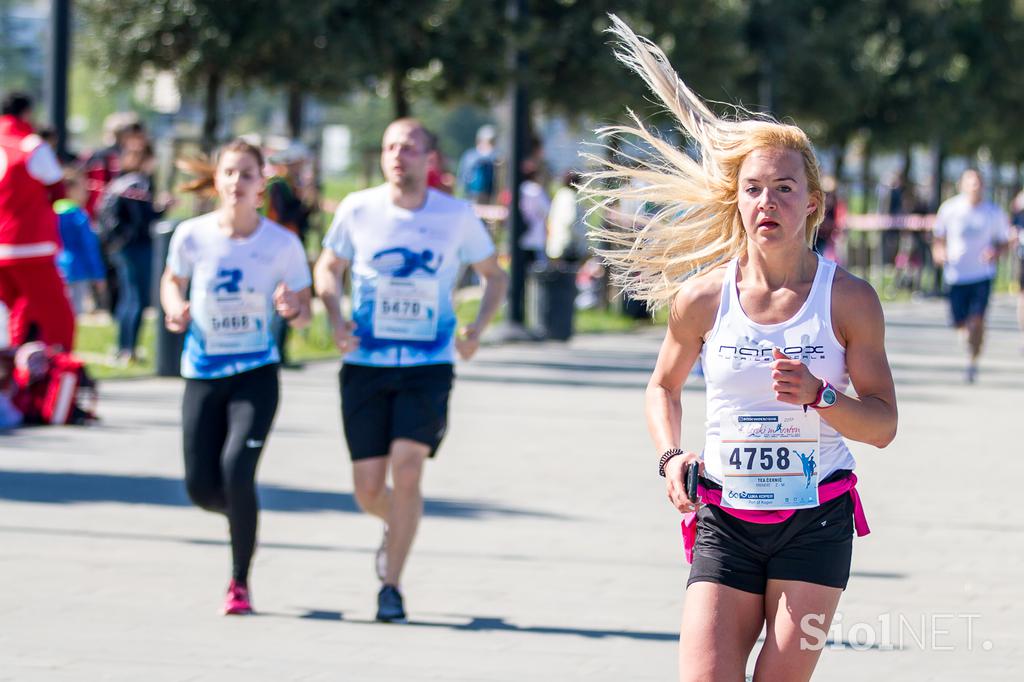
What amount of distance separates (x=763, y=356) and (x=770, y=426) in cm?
17

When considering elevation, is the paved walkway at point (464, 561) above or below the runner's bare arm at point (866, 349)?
below

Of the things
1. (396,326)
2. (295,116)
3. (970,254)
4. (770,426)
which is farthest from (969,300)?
(770,426)

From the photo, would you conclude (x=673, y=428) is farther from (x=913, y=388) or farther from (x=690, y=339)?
(x=913, y=388)

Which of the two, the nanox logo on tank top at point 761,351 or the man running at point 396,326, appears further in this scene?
the man running at point 396,326

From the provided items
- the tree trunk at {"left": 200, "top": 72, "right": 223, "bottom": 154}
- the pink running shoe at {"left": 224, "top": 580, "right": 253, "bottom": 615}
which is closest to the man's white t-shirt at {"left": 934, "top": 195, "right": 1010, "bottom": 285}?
the tree trunk at {"left": 200, "top": 72, "right": 223, "bottom": 154}

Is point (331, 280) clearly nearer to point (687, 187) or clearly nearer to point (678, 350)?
point (687, 187)

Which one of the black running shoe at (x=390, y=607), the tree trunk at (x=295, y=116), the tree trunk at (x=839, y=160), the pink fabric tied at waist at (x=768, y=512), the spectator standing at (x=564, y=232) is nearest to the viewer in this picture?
the pink fabric tied at waist at (x=768, y=512)

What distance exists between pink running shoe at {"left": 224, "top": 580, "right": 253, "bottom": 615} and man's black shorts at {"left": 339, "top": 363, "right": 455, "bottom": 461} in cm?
67

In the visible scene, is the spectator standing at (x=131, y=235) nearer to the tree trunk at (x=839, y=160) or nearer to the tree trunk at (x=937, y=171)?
the tree trunk at (x=937, y=171)

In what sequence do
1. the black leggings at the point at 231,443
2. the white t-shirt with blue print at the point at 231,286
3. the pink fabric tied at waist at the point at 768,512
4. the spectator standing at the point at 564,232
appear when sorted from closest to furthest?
the pink fabric tied at waist at the point at 768,512 → the black leggings at the point at 231,443 → the white t-shirt with blue print at the point at 231,286 → the spectator standing at the point at 564,232

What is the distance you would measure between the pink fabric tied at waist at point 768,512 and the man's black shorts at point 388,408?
2.77 metres

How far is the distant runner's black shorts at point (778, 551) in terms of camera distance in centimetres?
454

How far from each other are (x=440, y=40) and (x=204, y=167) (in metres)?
13.4

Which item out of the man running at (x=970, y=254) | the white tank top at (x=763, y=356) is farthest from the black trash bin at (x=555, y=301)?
the white tank top at (x=763, y=356)
